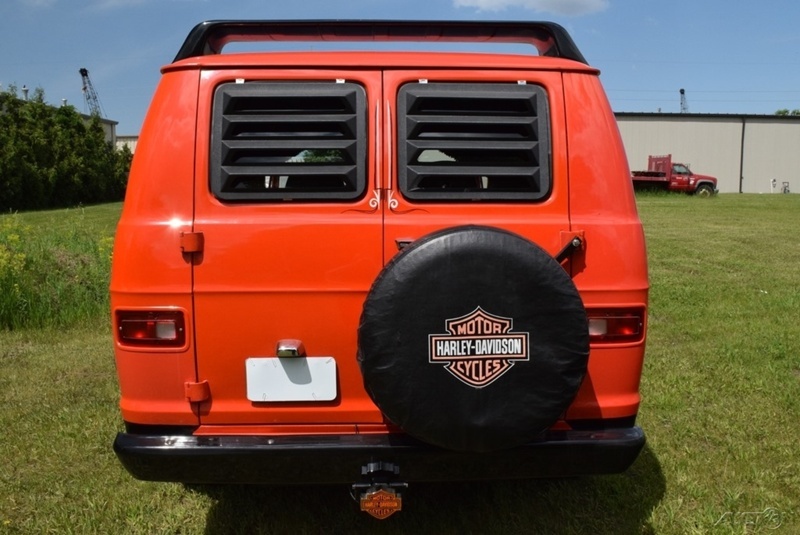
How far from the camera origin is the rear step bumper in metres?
2.69

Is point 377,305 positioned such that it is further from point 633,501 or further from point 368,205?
point 633,501

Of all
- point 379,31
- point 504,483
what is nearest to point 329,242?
point 379,31

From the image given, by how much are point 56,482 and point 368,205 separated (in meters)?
2.57

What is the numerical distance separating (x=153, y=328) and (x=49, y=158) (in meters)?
33.8

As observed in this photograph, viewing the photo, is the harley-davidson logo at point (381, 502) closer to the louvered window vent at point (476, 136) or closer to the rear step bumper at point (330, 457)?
the rear step bumper at point (330, 457)

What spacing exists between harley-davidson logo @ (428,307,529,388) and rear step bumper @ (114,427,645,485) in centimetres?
41

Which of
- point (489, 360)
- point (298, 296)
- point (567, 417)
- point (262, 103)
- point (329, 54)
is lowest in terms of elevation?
point (567, 417)

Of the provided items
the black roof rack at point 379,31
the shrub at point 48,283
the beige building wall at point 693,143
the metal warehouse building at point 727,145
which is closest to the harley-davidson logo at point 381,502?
the black roof rack at point 379,31

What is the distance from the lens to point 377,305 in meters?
2.44

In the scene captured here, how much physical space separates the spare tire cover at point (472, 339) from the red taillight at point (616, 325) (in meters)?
0.33

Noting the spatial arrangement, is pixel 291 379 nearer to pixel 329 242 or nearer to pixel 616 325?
pixel 329 242

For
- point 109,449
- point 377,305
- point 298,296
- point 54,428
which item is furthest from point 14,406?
point 377,305

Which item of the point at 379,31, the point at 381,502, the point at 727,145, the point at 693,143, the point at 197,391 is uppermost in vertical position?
the point at 693,143

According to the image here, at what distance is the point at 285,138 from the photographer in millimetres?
2869
